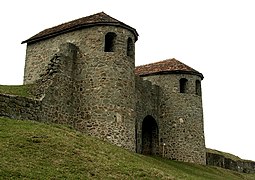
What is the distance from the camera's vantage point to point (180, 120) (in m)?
32.3

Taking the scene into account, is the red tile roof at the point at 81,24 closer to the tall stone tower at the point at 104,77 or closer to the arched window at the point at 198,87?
the tall stone tower at the point at 104,77

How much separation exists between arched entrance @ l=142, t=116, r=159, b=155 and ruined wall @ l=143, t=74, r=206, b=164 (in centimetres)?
49

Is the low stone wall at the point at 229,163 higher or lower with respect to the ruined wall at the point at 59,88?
lower

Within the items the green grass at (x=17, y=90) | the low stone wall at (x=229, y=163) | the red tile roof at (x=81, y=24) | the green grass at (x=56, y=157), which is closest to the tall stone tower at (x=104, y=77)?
the red tile roof at (x=81, y=24)

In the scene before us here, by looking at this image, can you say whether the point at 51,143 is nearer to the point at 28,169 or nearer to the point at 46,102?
the point at 28,169

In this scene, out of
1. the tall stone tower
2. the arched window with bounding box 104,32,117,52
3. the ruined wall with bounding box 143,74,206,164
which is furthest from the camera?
the ruined wall with bounding box 143,74,206,164

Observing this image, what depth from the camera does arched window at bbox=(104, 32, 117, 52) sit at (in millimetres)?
25806

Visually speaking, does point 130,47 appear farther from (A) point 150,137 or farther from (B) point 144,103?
(A) point 150,137

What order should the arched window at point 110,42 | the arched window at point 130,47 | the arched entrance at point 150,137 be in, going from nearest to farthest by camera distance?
the arched window at point 110,42
the arched window at point 130,47
the arched entrance at point 150,137

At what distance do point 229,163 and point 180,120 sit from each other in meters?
10.4

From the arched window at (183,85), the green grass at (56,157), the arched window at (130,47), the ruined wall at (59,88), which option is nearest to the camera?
the green grass at (56,157)

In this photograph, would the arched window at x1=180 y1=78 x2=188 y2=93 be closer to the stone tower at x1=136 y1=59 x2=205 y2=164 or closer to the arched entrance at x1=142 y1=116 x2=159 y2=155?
the stone tower at x1=136 y1=59 x2=205 y2=164

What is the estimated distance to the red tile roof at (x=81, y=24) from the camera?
84.7ft

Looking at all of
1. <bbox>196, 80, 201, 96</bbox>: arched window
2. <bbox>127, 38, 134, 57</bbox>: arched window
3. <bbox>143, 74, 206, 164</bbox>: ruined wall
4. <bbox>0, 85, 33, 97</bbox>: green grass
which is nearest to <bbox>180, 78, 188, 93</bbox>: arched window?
<bbox>143, 74, 206, 164</bbox>: ruined wall
